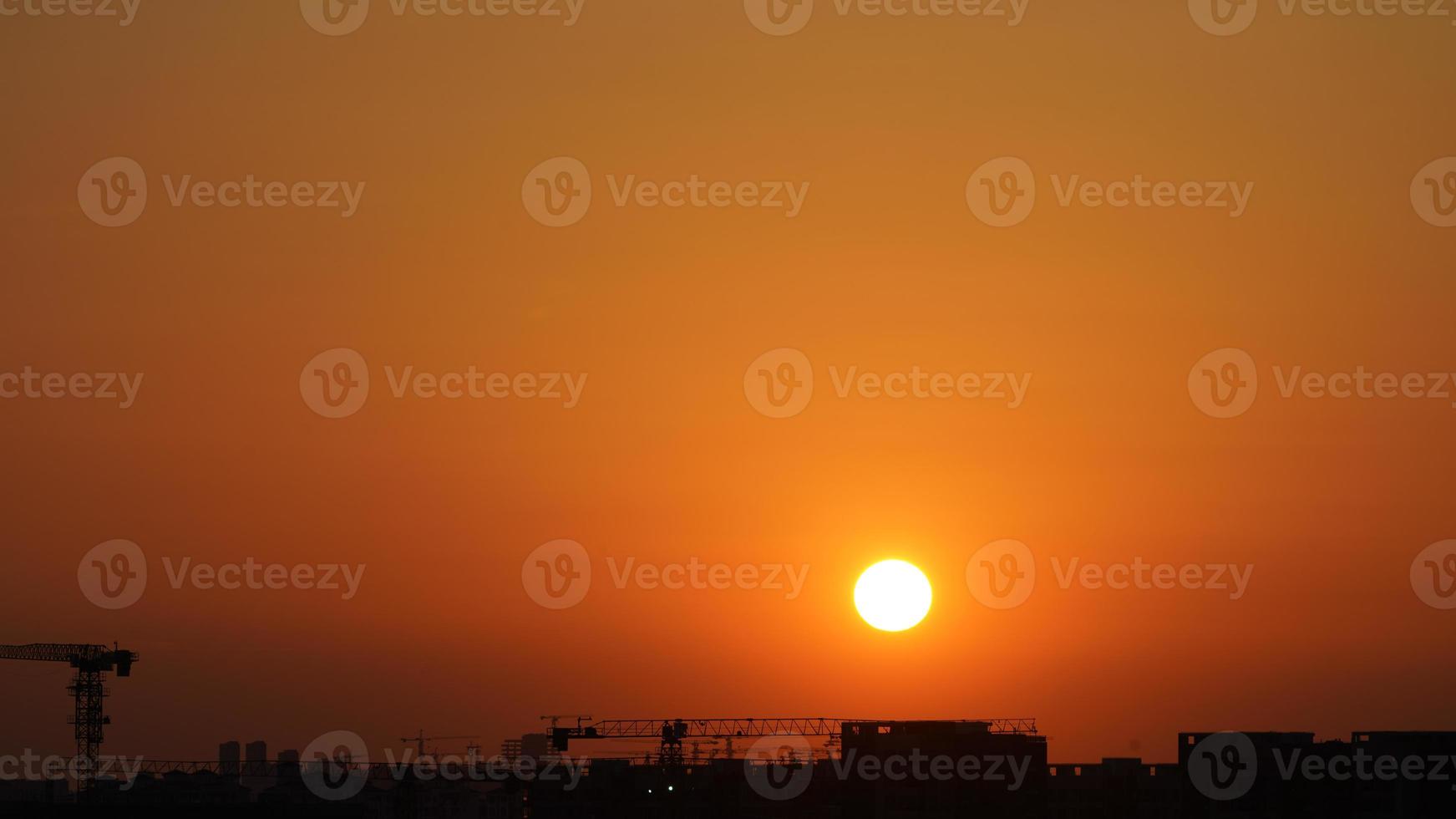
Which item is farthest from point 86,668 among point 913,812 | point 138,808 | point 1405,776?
point 1405,776

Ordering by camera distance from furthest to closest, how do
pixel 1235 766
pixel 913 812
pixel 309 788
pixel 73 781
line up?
1. pixel 309 788
2. pixel 73 781
3. pixel 913 812
4. pixel 1235 766

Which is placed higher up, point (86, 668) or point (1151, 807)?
point (86, 668)

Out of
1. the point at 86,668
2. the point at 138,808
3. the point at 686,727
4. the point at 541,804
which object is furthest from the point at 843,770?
the point at 86,668

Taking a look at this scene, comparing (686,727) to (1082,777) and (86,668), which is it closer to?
(1082,777)

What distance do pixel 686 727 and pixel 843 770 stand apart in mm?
33667

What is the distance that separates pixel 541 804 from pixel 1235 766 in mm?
48987

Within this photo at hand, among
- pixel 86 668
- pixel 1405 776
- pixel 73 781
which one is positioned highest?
pixel 86 668

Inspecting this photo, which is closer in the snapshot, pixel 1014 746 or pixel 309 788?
pixel 1014 746

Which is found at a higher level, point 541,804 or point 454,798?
point 454,798

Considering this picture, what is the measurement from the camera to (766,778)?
124438 mm

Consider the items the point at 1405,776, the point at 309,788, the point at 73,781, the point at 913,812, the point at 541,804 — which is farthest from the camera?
the point at 309,788

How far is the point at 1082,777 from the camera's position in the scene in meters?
113

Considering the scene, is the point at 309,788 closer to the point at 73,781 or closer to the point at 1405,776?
the point at 73,781

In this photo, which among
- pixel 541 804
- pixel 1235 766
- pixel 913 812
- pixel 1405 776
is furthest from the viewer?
pixel 541 804
